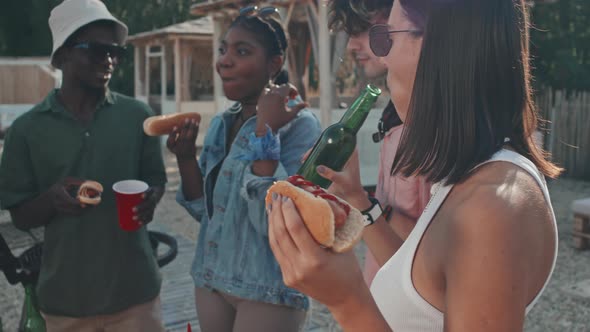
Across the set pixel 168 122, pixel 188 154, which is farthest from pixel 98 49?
pixel 188 154

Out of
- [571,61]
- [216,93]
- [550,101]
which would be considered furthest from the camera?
[216,93]

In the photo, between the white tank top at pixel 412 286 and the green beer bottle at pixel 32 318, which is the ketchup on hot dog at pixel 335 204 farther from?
the green beer bottle at pixel 32 318

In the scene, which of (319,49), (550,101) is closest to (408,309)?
(319,49)

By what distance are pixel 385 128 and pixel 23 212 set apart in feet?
5.36

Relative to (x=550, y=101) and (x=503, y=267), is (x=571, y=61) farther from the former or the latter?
(x=503, y=267)

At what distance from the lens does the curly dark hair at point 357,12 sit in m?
2.22

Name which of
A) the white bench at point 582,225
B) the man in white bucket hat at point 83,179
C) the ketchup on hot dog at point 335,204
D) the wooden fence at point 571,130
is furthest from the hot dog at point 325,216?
the wooden fence at point 571,130

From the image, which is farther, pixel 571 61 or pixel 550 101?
pixel 571 61

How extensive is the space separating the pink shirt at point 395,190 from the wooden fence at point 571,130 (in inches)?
429

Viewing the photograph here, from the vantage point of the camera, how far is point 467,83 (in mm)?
1198

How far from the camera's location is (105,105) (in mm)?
2709

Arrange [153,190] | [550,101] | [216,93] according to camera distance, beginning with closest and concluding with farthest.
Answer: [153,190] → [550,101] → [216,93]

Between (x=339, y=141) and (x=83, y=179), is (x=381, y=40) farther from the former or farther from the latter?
(x=83, y=179)

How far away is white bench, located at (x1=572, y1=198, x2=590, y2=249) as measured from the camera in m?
7.12
